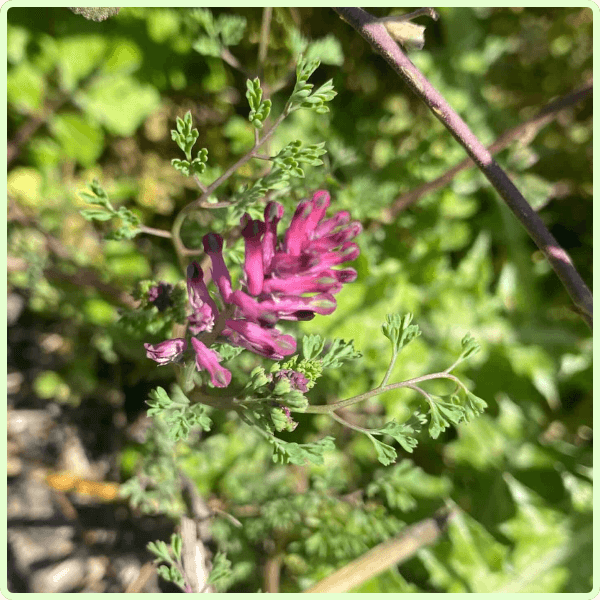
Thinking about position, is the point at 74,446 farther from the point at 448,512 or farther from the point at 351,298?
the point at 448,512

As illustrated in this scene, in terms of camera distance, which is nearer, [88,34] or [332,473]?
[332,473]

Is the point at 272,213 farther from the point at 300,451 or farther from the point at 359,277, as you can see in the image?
the point at 359,277

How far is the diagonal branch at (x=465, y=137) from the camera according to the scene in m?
1.48

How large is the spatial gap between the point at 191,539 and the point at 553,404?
7.53ft

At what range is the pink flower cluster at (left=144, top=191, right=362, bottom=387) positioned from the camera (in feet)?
4.51

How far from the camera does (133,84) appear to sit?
2973 millimetres

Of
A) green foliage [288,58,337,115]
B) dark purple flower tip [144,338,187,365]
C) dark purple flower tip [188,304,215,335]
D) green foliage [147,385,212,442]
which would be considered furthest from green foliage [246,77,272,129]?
green foliage [147,385,212,442]

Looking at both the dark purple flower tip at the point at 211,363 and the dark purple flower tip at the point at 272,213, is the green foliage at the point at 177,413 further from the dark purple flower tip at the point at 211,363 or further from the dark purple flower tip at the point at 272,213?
the dark purple flower tip at the point at 272,213

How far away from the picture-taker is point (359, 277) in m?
2.68

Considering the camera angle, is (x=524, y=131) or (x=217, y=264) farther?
(x=524, y=131)

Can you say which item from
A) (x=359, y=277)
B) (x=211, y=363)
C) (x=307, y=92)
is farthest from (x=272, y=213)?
(x=359, y=277)

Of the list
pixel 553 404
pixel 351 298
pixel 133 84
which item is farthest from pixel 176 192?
pixel 553 404

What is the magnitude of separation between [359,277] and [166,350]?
144cm

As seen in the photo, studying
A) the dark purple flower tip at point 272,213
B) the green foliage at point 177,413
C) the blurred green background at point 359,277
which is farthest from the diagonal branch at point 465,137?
the green foliage at point 177,413
